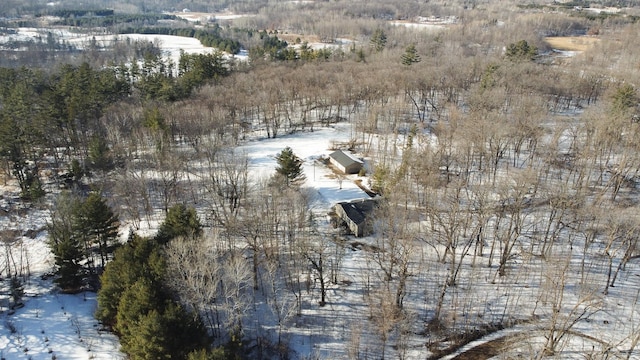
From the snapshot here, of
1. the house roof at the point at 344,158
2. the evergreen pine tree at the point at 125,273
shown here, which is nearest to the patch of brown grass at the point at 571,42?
the house roof at the point at 344,158

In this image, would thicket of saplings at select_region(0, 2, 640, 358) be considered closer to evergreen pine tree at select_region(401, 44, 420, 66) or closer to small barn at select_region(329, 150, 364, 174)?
evergreen pine tree at select_region(401, 44, 420, 66)

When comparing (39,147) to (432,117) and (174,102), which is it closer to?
(174,102)

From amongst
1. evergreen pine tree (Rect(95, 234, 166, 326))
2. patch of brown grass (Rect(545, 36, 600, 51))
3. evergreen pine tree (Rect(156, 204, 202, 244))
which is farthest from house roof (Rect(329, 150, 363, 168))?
patch of brown grass (Rect(545, 36, 600, 51))

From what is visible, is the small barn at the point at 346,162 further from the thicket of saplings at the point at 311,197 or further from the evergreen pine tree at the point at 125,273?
the evergreen pine tree at the point at 125,273

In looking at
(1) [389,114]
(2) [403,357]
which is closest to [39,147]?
Answer: (1) [389,114]

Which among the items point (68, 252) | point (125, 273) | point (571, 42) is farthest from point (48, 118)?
→ point (571, 42)

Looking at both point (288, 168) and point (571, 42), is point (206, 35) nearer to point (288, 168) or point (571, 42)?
point (288, 168)
